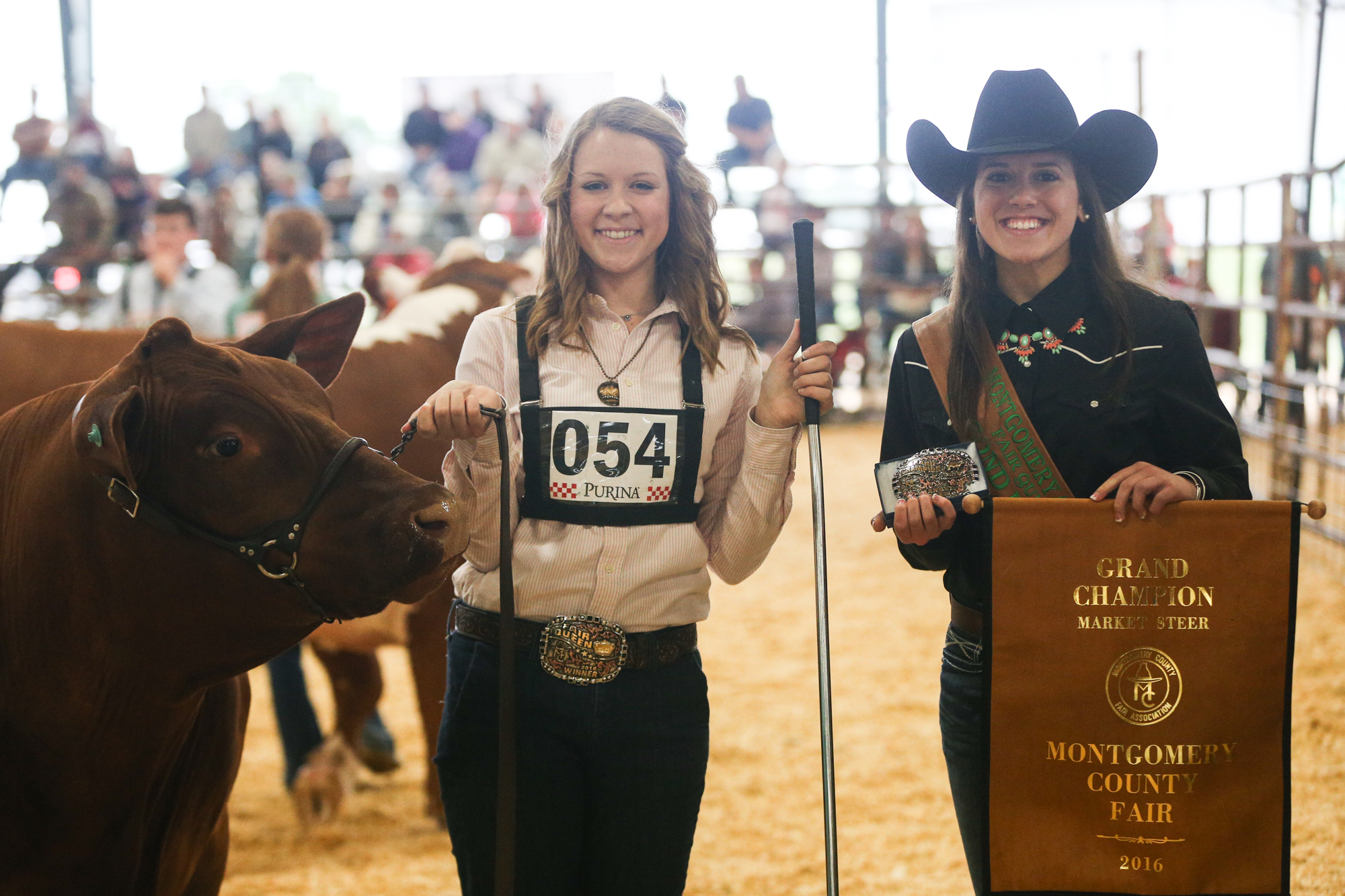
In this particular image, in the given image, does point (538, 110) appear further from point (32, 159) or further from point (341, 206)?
point (32, 159)

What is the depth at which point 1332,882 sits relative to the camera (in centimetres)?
293

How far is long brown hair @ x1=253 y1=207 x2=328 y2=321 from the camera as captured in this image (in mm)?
4238

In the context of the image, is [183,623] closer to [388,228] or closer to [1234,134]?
[388,228]

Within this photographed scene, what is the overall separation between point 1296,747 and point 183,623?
11.7 ft

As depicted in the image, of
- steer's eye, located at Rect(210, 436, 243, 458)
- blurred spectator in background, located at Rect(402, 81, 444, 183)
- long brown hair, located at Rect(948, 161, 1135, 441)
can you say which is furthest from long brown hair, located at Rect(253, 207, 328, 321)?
blurred spectator in background, located at Rect(402, 81, 444, 183)

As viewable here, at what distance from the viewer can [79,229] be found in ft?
38.3

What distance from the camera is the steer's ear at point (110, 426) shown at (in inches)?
61.6

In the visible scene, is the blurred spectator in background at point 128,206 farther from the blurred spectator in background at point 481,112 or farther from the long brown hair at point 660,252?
the long brown hair at point 660,252

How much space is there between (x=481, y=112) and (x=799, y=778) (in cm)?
1133

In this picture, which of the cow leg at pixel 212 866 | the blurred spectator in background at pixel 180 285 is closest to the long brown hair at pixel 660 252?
the cow leg at pixel 212 866

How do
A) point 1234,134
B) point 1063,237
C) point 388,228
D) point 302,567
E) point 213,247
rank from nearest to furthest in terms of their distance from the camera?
point 302,567
point 1063,237
point 213,247
point 388,228
point 1234,134

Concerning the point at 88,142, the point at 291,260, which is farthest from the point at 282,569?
the point at 88,142

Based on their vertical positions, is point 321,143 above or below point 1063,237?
above

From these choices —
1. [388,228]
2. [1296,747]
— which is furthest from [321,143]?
[1296,747]
